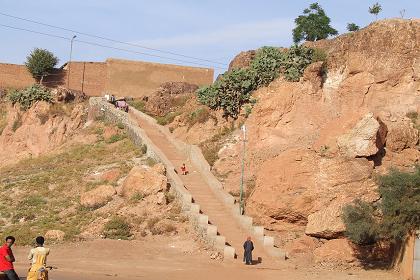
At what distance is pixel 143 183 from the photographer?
2838 cm

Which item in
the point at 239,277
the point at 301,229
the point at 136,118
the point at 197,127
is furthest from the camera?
the point at 136,118

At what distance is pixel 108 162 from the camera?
1344 inches

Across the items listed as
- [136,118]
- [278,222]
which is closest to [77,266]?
[278,222]

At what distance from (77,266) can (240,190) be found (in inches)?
326

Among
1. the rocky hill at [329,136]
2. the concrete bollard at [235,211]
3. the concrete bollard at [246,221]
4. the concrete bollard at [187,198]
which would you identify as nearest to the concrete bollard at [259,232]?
the concrete bollard at [246,221]

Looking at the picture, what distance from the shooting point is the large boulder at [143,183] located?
92.2 ft

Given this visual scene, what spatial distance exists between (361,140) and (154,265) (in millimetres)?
9171

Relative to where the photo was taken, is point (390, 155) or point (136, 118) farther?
point (136, 118)

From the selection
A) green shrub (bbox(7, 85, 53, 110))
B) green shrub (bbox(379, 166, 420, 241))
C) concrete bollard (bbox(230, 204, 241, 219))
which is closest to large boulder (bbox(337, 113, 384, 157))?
concrete bollard (bbox(230, 204, 241, 219))

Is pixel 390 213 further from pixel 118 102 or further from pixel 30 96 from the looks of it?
pixel 30 96

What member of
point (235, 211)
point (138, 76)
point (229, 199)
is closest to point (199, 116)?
point (229, 199)

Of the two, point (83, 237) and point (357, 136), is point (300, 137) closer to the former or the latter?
point (357, 136)

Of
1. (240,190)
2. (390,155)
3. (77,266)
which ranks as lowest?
(77,266)

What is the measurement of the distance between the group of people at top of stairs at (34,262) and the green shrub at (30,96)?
3550cm
